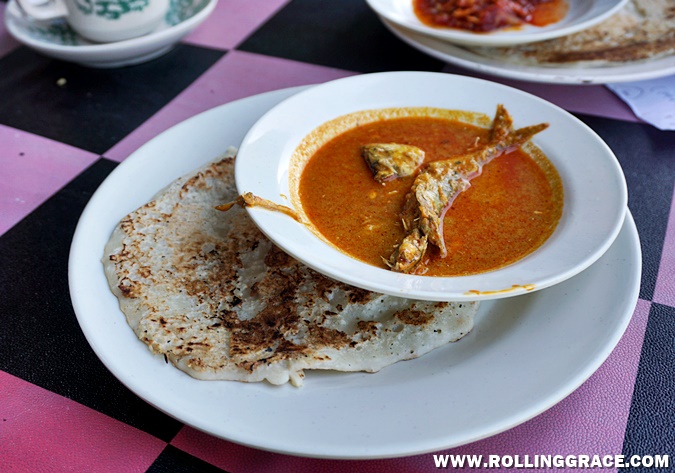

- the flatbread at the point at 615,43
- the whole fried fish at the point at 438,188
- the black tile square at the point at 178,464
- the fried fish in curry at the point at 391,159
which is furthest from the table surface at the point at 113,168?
the fried fish in curry at the point at 391,159

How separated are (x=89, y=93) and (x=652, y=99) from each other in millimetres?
2218

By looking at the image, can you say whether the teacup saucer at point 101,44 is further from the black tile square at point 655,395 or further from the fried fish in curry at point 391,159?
the black tile square at point 655,395

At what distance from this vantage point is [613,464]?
1245mm

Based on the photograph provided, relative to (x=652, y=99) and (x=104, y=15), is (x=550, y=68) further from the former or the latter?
(x=104, y=15)

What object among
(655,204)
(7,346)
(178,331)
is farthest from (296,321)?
(655,204)

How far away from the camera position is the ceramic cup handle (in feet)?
8.17

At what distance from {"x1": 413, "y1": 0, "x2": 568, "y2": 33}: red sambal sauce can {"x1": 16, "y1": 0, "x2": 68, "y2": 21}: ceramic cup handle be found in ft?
4.81

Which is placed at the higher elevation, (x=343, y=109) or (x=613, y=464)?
(x=343, y=109)

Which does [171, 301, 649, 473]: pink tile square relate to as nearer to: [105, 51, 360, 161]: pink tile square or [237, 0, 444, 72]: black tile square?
[105, 51, 360, 161]: pink tile square

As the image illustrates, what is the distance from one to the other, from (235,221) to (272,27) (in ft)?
5.20

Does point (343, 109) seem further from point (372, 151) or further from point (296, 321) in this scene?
point (296, 321)

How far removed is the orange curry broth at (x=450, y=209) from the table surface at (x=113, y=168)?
0.36 m

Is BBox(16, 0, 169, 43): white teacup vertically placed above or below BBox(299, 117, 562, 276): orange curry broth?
above

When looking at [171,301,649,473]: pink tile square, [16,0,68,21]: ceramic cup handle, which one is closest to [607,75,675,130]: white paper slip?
[171,301,649,473]: pink tile square
